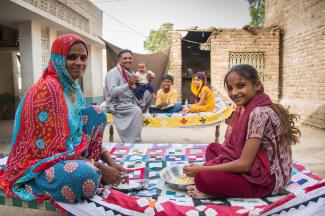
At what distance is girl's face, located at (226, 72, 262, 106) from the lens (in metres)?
1.96

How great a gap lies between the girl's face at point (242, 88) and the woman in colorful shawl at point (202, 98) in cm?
383

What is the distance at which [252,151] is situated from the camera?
1828mm

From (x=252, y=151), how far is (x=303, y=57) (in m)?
7.48

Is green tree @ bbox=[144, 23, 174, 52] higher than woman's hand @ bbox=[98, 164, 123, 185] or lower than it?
higher

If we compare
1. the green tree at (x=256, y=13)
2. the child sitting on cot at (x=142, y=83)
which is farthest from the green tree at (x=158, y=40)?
the child sitting on cot at (x=142, y=83)

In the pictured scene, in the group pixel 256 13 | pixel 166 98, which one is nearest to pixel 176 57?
pixel 166 98

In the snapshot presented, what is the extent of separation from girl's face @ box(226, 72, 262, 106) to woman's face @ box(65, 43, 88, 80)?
1082 mm

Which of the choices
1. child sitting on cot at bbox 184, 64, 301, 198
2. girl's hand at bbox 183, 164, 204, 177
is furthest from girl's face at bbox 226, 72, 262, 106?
girl's hand at bbox 183, 164, 204, 177

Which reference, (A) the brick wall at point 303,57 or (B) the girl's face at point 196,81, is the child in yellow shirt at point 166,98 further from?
(A) the brick wall at point 303,57

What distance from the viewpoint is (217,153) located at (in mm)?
2336

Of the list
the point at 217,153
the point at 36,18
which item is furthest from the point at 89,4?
the point at 217,153

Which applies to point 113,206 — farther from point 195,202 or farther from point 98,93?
point 98,93

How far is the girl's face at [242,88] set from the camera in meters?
1.96

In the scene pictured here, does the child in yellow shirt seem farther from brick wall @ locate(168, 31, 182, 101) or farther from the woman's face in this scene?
the woman's face
